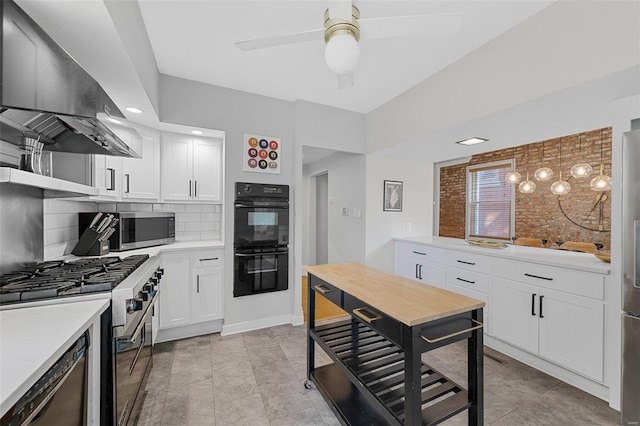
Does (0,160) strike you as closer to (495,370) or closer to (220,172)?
(220,172)

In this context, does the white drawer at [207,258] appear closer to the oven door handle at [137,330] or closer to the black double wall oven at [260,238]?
the black double wall oven at [260,238]

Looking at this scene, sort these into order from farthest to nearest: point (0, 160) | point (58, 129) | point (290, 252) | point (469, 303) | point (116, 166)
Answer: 1. point (290, 252)
2. point (116, 166)
3. point (58, 129)
4. point (0, 160)
5. point (469, 303)

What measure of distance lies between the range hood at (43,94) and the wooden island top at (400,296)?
167 centimetres

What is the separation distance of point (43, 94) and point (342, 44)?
1.49m

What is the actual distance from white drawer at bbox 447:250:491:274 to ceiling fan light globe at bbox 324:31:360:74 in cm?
235

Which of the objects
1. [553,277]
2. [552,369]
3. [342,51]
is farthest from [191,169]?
[552,369]

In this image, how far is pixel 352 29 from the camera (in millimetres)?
1509

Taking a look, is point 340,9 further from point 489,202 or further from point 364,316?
point 489,202

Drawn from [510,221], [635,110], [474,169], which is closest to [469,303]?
[635,110]

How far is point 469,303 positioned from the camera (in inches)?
53.5

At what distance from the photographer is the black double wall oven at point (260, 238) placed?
3.01 m

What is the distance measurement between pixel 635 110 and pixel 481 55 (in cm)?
108

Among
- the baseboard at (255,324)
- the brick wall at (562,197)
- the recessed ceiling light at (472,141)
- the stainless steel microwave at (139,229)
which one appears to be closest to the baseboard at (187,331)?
the baseboard at (255,324)

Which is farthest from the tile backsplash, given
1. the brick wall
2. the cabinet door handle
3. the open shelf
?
the brick wall
